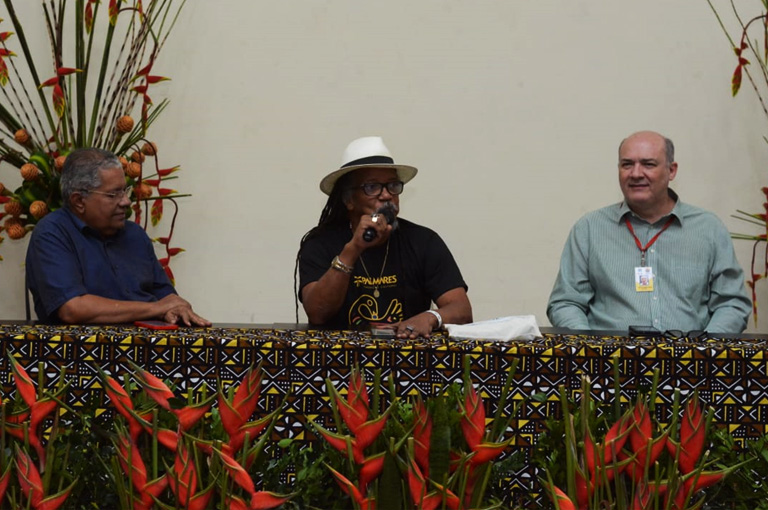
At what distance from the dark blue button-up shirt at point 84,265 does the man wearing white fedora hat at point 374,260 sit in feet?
1.72

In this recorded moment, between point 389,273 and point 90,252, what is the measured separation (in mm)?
922

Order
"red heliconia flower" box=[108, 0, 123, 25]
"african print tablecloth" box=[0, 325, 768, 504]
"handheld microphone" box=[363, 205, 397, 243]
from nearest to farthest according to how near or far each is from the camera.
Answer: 1. "african print tablecloth" box=[0, 325, 768, 504]
2. "handheld microphone" box=[363, 205, 397, 243]
3. "red heliconia flower" box=[108, 0, 123, 25]

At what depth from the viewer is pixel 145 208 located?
3.90 metres

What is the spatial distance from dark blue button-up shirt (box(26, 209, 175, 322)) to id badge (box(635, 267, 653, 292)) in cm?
153

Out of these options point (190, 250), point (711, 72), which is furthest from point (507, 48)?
point (190, 250)

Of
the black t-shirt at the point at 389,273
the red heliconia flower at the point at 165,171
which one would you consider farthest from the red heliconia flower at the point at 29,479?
the red heliconia flower at the point at 165,171

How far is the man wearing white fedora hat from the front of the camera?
9.11ft

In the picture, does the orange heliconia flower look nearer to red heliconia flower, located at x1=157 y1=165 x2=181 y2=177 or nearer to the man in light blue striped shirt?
red heliconia flower, located at x1=157 y1=165 x2=181 y2=177

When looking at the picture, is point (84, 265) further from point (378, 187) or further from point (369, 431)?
point (369, 431)

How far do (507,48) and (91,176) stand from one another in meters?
1.85

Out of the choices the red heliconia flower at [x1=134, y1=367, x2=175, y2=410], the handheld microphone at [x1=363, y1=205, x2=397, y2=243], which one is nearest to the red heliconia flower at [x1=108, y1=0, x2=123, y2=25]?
the handheld microphone at [x1=363, y1=205, x2=397, y2=243]

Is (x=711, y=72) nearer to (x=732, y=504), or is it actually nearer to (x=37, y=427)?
(x=732, y=504)

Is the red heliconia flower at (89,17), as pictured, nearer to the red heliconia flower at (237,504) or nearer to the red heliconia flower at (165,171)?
the red heliconia flower at (165,171)

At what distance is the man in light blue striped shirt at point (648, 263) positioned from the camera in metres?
3.10
